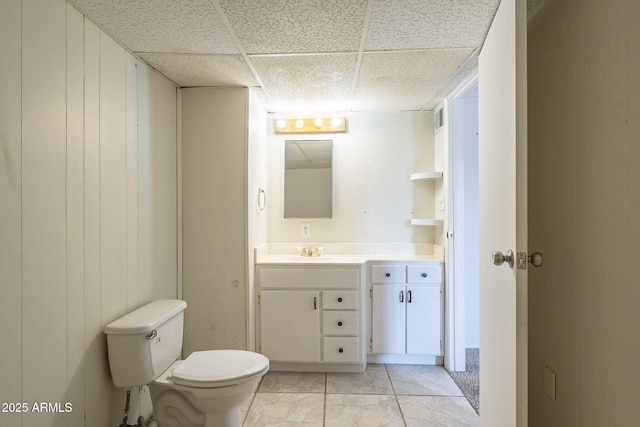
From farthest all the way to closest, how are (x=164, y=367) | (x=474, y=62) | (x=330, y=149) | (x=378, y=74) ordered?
(x=330, y=149) → (x=378, y=74) → (x=474, y=62) → (x=164, y=367)

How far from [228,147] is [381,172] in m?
1.36

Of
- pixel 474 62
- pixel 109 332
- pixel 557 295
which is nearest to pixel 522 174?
pixel 557 295

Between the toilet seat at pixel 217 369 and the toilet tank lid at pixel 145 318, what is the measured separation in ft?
0.81

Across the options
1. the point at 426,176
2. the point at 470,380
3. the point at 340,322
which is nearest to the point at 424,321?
the point at 470,380

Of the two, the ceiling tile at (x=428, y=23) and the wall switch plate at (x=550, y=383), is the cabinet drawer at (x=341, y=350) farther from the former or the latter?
the ceiling tile at (x=428, y=23)

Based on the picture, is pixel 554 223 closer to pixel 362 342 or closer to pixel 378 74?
pixel 378 74

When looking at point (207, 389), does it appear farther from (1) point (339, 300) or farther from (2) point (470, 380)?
(2) point (470, 380)

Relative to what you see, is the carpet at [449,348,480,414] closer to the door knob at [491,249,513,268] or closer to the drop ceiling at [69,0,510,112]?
the door knob at [491,249,513,268]

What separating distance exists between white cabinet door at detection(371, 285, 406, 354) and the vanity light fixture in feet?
4.65

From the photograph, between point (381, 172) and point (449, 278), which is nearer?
point (449, 278)

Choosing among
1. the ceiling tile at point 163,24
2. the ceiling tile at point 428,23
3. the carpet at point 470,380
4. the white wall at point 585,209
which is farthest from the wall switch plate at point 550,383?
the ceiling tile at point 163,24

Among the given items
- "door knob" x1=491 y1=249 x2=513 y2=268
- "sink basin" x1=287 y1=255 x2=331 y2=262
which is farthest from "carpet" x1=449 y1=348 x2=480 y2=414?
"door knob" x1=491 y1=249 x2=513 y2=268

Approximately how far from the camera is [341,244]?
120 inches

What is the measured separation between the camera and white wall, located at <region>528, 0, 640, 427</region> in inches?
41.4
